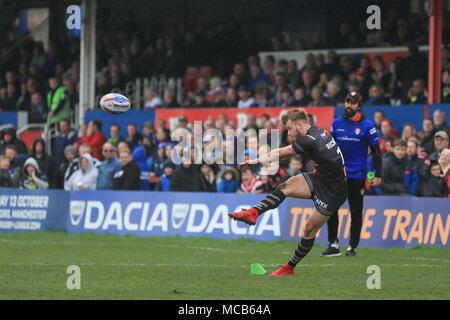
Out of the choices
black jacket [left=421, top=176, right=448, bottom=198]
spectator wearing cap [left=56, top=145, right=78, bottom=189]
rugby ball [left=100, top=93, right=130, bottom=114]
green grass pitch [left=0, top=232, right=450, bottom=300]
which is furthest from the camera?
spectator wearing cap [left=56, top=145, right=78, bottom=189]

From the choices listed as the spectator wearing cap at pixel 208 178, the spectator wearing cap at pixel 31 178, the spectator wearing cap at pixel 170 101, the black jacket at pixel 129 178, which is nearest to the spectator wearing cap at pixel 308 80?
the spectator wearing cap at pixel 170 101

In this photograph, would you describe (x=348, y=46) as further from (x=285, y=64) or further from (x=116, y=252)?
(x=116, y=252)

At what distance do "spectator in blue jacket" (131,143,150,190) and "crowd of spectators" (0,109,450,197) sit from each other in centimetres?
2

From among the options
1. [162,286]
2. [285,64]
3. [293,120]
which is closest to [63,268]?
[162,286]

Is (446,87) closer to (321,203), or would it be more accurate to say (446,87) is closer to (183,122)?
(183,122)

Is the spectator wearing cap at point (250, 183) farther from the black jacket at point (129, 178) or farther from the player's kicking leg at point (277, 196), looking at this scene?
the player's kicking leg at point (277, 196)

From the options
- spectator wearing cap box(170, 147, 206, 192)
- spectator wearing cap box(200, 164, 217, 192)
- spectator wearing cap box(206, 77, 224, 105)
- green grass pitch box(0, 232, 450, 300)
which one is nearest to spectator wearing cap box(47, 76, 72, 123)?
spectator wearing cap box(206, 77, 224, 105)

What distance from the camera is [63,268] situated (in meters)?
11.5

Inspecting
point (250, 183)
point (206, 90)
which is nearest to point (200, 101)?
point (206, 90)

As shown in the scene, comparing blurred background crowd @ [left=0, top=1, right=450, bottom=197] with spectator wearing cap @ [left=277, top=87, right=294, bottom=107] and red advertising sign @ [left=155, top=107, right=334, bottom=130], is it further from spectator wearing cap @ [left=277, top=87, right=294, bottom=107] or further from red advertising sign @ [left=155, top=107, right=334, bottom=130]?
red advertising sign @ [left=155, top=107, right=334, bottom=130]

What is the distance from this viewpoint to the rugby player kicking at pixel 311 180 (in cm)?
1077

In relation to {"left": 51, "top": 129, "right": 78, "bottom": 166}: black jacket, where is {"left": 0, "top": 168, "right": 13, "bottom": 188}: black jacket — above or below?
below

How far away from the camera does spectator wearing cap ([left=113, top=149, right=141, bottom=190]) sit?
731 inches

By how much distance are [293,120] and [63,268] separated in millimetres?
3389
